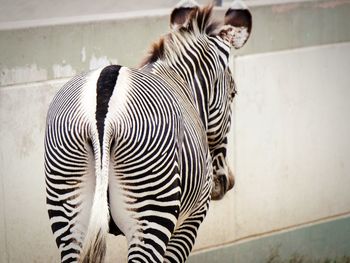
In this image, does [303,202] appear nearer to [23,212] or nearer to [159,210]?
[23,212]

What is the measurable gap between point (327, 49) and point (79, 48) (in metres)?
2.79

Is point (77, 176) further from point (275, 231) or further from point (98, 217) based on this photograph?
point (275, 231)

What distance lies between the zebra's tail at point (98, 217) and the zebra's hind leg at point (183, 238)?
105 cm

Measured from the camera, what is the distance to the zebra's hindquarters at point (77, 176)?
193 inches

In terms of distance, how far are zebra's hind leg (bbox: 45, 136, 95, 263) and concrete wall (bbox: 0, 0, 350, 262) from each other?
1.69m

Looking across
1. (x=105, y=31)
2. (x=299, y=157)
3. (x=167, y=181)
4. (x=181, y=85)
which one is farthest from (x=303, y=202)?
(x=167, y=181)

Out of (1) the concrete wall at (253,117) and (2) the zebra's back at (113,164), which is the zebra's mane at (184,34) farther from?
(1) the concrete wall at (253,117)

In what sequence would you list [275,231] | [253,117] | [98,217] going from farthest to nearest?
[275,231], [253,117], [98,217]

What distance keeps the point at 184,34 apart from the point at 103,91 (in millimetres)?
1277

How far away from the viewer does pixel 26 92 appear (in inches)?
272

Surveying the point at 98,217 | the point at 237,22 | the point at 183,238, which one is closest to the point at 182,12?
the point at 237,22

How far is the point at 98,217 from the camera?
16.0ft

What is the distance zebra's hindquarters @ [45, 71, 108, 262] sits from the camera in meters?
4.91

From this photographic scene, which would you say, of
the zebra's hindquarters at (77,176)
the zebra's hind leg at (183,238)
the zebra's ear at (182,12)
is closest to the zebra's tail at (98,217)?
the zebra's hindquarters at (77,176)
